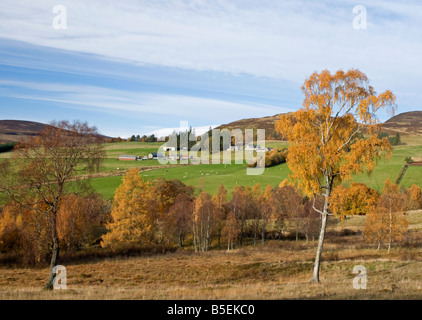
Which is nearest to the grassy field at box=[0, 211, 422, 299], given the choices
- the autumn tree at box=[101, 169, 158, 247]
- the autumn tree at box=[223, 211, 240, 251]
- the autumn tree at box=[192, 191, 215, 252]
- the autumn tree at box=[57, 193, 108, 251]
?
the autumn tree at box=[101, 169, 158, 247]

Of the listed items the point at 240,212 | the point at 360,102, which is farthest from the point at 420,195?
the point at 360,102

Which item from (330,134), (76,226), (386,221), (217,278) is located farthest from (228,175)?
(330,134)

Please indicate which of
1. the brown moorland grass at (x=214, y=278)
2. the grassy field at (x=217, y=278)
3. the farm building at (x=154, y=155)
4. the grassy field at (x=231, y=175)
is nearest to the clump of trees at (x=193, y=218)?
the grassy field at (x=217, y=278)

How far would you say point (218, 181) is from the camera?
374 ft

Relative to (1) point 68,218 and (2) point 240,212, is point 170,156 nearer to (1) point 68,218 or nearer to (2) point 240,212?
(2) point 240,212

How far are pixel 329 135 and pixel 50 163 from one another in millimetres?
19994

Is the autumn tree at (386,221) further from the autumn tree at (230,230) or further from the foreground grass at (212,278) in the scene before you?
the autumn tree at (230,230)

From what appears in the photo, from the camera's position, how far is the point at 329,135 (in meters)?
24.2

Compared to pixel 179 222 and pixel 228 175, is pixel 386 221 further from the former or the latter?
pixel 228 175

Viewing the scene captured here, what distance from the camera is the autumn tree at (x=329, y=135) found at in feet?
72.8

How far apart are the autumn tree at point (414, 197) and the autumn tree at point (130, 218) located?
77.4 metres

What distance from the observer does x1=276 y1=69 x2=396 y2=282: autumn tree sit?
2219 centimetres
